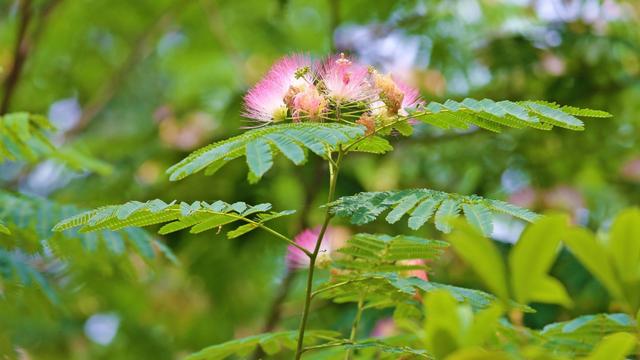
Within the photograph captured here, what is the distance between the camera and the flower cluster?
1.33 metres

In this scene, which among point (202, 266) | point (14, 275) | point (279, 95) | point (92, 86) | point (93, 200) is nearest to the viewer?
point (279, 95)

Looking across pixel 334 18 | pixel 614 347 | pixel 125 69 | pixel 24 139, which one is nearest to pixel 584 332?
pixel 614 347

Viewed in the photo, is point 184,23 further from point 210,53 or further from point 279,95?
point 279,95

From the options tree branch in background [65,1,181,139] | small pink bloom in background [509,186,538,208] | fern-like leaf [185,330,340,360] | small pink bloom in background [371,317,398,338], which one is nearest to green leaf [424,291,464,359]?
fern-like leaf [185,330,340,360]

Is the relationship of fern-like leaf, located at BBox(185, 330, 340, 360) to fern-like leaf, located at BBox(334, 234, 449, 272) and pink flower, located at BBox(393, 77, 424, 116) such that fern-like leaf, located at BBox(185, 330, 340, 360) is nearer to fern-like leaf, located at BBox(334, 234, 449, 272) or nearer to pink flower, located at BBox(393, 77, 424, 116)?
fern-like leaf, located at BBox(334, 234, 449, 272)

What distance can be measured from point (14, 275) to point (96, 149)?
2504 mm

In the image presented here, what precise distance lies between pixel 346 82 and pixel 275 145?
166mm

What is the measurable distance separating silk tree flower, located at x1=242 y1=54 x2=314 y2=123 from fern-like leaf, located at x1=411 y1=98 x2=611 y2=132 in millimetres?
183

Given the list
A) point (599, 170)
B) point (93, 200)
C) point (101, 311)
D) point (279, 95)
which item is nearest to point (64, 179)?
point (101, 311)

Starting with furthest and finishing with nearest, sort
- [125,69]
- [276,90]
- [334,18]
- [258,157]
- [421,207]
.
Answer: [125,69], [334,18], [276,90], [421,207], [258,157]

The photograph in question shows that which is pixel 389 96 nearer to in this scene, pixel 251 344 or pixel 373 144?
pixel 373 144

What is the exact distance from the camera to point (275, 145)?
1231 mm

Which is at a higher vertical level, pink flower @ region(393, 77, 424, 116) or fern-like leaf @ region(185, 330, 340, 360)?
pink flower @ region(393, 77, 424, 116)

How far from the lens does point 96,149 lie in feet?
14.4
